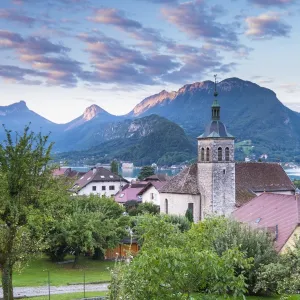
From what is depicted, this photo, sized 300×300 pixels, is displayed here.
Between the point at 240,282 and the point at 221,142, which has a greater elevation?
the point at 221,142

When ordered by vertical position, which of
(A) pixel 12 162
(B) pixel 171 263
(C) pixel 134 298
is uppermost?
(A) pixel 12 162

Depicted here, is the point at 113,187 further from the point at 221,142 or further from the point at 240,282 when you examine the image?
the point at 240,282

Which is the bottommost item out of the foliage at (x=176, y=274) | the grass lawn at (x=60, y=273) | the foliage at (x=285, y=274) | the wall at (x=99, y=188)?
the grass lawn at (x=60, y=273)

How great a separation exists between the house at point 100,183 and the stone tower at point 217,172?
44200mm

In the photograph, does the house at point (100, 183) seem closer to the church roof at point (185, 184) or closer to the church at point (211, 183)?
the church roof at point (185, 184)

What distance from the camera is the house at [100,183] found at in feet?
320

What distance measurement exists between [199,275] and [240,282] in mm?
1285

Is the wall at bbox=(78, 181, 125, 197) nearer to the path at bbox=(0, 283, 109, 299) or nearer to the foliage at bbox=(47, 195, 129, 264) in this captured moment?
the foliage at bbox=(47, 195, 129, 264)

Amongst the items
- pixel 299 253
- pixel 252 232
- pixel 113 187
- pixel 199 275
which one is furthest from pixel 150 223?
pixel 113 187

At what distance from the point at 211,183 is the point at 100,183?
48.2 meters

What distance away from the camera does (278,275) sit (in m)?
25.3

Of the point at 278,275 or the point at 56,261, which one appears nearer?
the point at 278,275

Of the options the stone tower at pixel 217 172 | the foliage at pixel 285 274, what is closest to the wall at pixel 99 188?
the stone tower at pixel 217 172

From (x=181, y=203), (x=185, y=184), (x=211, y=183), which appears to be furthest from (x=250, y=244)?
(x=185, y=184)
